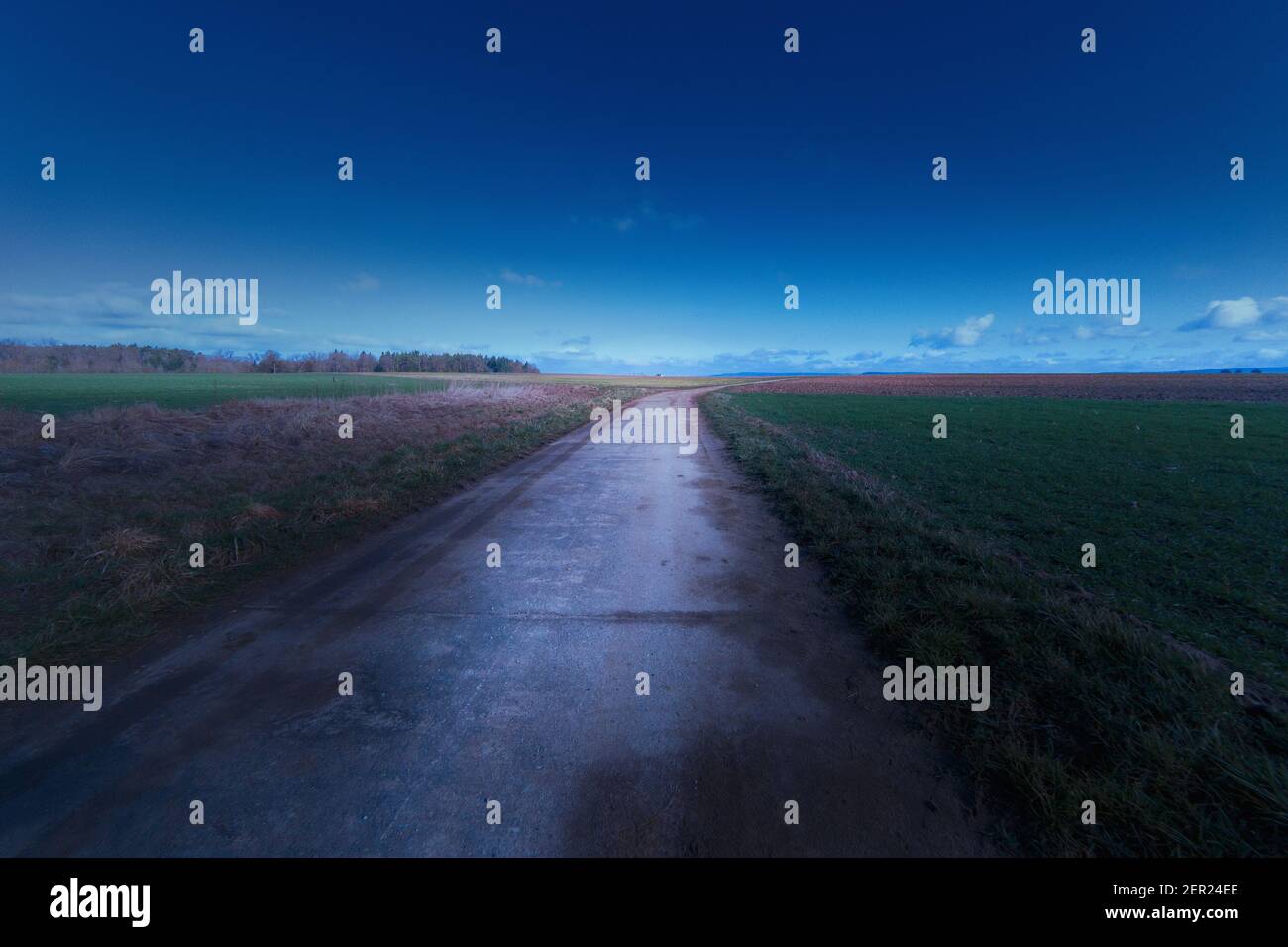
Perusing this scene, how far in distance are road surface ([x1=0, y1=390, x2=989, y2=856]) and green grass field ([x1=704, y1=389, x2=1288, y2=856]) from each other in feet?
1.82

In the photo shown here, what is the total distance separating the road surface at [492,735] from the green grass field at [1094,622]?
1.82 ft

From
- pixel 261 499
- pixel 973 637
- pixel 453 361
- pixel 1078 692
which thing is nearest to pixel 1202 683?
pixel 1078 692

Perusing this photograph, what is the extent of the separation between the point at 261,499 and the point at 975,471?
16677mm

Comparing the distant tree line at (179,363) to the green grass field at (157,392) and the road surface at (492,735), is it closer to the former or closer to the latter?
the green grass field at (157,392)

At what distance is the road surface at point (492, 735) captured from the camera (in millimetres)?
2373

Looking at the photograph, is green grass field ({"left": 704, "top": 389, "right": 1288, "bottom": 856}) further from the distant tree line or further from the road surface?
the distant tree line

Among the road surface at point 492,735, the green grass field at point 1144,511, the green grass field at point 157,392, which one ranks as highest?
the green grass field at point 157,392

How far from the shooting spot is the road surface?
237 cm

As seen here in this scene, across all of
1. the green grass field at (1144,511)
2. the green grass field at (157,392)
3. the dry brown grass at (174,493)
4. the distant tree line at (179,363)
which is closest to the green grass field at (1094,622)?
the green grass field at (1144,511)

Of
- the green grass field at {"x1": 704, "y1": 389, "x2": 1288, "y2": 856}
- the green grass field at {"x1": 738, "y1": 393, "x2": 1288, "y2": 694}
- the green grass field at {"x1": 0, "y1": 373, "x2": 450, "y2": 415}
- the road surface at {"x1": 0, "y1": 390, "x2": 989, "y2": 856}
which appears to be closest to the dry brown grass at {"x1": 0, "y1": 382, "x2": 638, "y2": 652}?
the road surface at {"x1": 0, "y1": 390, "x2": 989, "y2": 856}

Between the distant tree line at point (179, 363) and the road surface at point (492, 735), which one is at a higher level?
the distant tree line at point (179, 363)

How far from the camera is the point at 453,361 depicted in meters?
127

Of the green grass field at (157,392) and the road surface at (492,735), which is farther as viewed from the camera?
the green grass field at (157,392)
